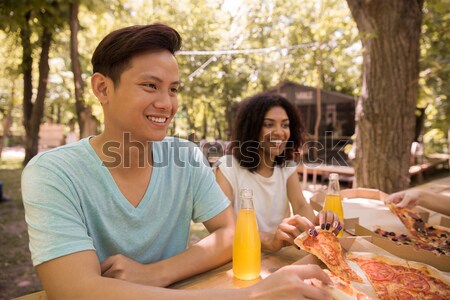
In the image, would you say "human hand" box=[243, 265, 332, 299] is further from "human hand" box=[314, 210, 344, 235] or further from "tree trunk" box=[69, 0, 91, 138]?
"tree trunk" box=[69, 0, 91, 138]

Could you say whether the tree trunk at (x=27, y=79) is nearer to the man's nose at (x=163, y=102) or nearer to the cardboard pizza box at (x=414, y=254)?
the man's nose at (x=163, y=102)

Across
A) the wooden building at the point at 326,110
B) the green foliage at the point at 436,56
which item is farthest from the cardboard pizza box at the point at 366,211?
the wooden building at the point at 326,110

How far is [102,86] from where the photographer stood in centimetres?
160

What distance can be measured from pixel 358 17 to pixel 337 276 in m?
3.27

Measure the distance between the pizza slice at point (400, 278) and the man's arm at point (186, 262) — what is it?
577 millimetres

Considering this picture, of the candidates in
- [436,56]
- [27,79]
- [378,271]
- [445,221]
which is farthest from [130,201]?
[27,79]

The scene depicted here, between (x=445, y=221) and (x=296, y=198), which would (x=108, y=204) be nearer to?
(x=296, y=198)

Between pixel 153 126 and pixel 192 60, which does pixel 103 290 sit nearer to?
pixel 153 126

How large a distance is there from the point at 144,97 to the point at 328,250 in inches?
41.2

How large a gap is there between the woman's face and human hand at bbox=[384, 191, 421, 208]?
0.98m

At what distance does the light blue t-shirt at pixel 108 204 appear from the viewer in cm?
121

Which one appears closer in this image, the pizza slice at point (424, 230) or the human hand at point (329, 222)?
the human hand at point (329, 222)

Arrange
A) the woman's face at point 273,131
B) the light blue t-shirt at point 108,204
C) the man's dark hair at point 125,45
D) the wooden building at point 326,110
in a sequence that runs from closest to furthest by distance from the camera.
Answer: the light blue t-shirt at point 108,204, the man's dark hair at point 125,45, the woman's face at point 273,131, the wooden building at point 326,110

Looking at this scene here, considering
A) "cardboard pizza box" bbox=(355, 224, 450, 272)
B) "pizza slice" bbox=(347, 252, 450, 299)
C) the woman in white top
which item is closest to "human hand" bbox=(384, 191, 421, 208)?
the woman in white top
